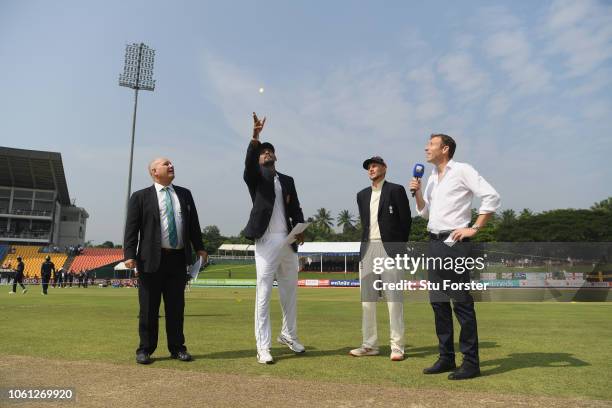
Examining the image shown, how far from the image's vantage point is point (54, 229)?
8281 centimetres

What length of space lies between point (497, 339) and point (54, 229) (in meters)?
90.6

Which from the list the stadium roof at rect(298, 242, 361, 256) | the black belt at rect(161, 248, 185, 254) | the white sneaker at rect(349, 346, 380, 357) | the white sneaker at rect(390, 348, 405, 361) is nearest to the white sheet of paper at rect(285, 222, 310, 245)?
the black belt at rect(161, 248, 185, 254)

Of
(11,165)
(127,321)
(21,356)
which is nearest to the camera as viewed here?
(21,356)

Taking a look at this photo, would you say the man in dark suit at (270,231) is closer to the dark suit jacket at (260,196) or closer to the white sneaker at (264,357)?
the dark suit jacket at (260,196)

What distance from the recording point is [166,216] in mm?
5434

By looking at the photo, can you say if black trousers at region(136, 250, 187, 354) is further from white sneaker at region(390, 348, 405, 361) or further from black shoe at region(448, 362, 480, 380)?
black shoe at region(448, 362, 480, 380)

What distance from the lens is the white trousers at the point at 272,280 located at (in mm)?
5213

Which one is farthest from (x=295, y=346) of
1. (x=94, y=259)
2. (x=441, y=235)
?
(x=94, y=259)

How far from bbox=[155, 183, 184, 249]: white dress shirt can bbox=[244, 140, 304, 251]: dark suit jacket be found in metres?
0.84

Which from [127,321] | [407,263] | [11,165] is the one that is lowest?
[127,321]

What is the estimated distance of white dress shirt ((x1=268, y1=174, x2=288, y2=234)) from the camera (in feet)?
18.0

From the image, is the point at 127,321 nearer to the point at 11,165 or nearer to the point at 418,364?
the point at 418,364

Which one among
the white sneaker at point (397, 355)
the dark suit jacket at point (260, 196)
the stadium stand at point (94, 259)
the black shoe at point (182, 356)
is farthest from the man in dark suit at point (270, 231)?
the stadium stand at point (94, 259)

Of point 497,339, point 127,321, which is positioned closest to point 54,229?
Result: point 127,321
